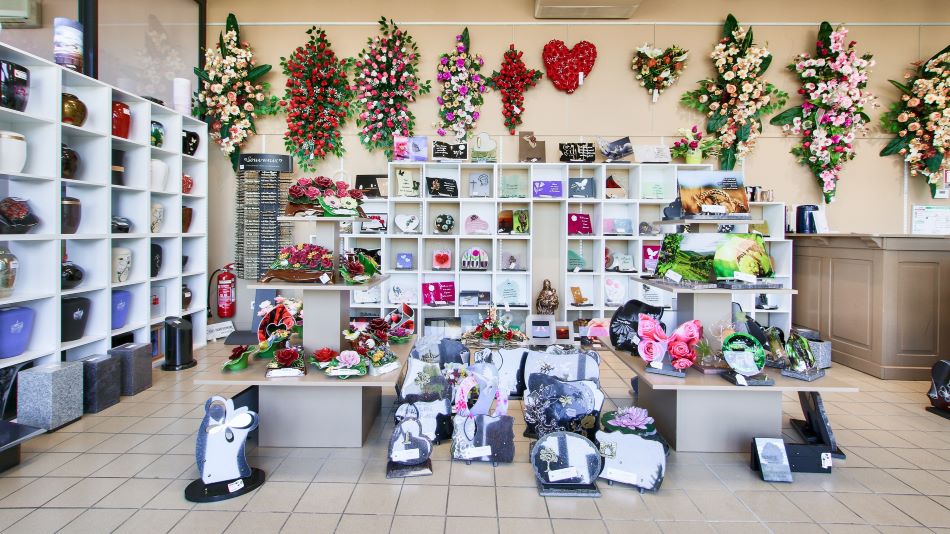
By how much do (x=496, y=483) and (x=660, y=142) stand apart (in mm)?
4932

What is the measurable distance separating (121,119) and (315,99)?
6.96 feet

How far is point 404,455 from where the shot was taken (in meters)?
2.72

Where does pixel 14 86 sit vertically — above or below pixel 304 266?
above

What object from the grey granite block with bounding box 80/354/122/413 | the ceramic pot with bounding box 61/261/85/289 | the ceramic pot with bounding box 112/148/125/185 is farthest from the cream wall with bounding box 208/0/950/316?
the grey granite block with bounding box 80/354/122/413

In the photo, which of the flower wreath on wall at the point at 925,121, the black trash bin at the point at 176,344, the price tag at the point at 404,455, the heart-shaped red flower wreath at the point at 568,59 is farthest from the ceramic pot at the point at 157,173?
the flower wreath on wall at the point at 925,121

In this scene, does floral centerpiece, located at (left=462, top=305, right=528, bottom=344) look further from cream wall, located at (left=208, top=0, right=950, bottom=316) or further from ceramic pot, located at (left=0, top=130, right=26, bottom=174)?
ceramic pot, located at (left=0, top=130, right=26, bottom=174)

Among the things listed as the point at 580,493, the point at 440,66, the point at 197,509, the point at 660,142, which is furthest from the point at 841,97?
the point at 197,509

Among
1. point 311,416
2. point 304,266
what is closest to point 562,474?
point 311,416

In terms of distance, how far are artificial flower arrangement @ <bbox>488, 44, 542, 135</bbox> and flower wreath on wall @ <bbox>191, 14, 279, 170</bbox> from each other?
106 inches

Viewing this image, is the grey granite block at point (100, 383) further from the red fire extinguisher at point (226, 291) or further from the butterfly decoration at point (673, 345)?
the butterfly decoration at point (673, 345)

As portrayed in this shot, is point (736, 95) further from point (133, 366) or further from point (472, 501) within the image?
point (133, 366)

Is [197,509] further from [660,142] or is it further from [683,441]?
[660,142]

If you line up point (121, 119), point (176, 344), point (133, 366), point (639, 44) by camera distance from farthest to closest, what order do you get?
point (639, 44), point (176, 344), point (121, 119), point (133, 366)

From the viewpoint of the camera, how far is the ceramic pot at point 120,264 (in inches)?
173
